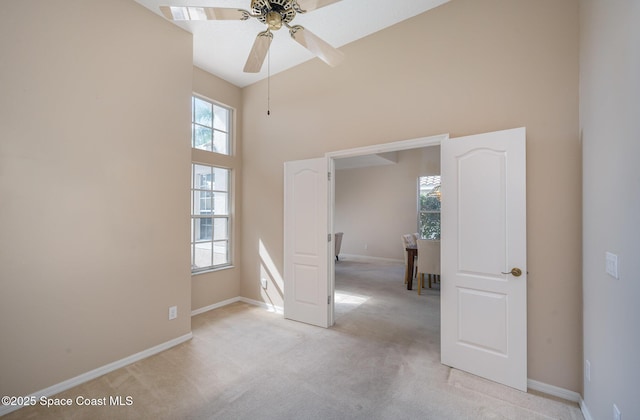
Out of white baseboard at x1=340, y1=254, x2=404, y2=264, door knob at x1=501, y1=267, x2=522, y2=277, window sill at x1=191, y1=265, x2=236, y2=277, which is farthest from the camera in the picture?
white baseboard at x1=340, y1=254, x2=404, y2=264

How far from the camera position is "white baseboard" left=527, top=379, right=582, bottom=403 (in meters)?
2.05

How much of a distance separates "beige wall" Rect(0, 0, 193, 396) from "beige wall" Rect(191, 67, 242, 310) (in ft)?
2.48

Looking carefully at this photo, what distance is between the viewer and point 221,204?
4227 mm

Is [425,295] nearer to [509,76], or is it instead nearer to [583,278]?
[583,278]

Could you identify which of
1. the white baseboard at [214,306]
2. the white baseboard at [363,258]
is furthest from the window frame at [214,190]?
the white baseboard at [363,258]

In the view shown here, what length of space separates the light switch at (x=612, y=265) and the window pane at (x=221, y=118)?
4444 millimetres

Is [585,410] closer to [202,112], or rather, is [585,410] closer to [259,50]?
[259,50]

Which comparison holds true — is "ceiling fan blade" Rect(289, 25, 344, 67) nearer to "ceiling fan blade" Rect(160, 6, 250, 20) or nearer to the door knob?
"ceiling fan blade" Rect(160, 6, 250, 20)

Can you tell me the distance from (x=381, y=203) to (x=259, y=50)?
6.92 m

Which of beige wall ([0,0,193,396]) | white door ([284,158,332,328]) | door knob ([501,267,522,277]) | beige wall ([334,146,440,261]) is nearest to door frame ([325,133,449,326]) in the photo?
white door ([284,158,332,328])

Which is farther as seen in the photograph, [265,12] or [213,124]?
[213,124]

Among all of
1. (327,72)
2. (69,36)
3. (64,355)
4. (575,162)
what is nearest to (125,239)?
(64,355)

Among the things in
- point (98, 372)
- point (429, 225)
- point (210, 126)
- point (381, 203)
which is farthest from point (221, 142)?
point (429, 225)

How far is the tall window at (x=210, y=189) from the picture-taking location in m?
3.88
